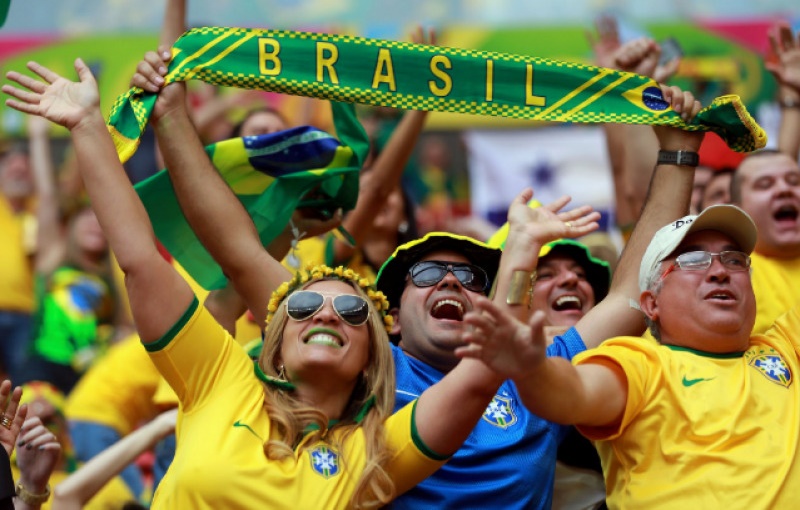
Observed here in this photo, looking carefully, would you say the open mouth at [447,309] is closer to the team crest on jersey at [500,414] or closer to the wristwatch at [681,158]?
the team crest on jersey at [500,414]

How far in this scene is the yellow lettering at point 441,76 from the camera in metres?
4.62

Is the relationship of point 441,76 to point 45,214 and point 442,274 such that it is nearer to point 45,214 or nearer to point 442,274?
point 442,274

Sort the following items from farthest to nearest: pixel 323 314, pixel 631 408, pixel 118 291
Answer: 1. pixel 118 291
2. pixel 323 314
3. pixel 631 408

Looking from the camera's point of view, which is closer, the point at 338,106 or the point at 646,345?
the point at 646,345

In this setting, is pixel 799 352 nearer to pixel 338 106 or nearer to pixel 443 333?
pixel 443 333

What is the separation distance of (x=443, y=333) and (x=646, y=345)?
83cm

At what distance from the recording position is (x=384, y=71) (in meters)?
4.59

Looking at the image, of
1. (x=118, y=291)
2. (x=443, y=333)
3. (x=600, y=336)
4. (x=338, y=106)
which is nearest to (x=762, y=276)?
(x=600, y=336)

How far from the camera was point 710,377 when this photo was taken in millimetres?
3703

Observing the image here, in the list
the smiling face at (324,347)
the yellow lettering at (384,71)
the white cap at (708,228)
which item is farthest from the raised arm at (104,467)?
the white cap at (708,228)

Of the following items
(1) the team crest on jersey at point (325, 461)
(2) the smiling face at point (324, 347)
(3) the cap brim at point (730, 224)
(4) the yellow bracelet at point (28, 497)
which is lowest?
(4) the yellow bracelet at point (28, 497)

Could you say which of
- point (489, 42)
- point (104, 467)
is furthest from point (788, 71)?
point (489, 42)

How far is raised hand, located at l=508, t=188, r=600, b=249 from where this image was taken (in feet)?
11.8

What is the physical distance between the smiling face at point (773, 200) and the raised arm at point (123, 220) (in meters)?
2.54
